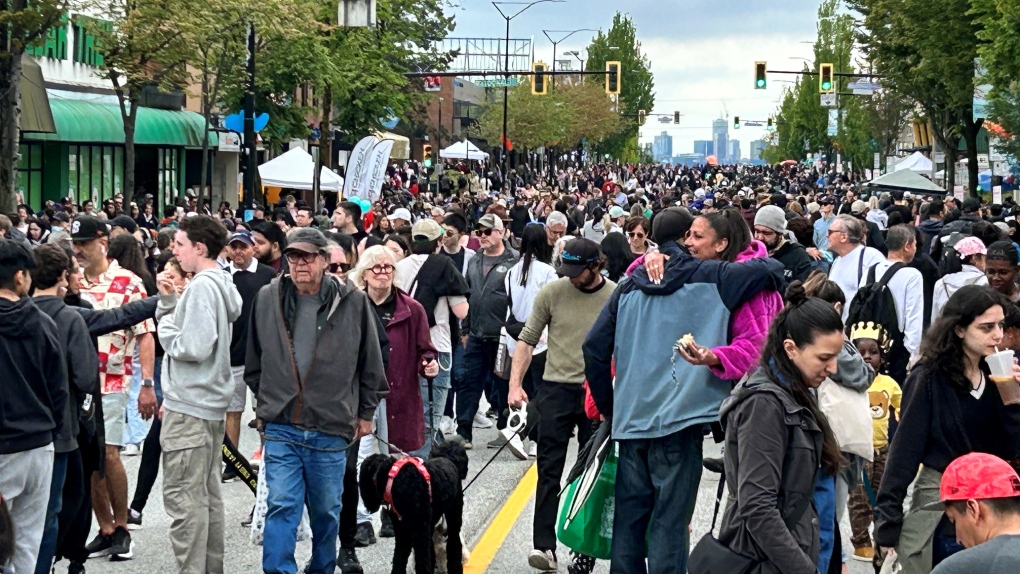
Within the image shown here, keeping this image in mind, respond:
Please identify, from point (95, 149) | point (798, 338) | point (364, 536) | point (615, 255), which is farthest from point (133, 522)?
point (95, 149)

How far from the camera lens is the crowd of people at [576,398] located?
5.20 m

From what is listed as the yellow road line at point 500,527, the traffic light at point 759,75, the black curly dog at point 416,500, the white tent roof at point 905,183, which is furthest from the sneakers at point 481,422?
the traffic light at point 759,75

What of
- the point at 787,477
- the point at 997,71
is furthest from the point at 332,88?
the point at 787,477

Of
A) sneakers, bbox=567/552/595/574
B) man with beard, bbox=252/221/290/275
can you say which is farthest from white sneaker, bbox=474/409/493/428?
sneakers, bbox=567/552/595/574

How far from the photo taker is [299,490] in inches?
291

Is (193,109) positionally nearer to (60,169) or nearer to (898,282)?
(60,169)

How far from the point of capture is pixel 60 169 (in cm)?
4191

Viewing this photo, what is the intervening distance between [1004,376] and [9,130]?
21816 millimetres

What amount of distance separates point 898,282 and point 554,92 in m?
87.6

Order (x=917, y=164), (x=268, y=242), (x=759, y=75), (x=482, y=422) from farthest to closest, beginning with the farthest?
1. (x=759, y=75)
2. (x=917, y=164)
3. (x=482, y=422)
4. (x=268, y=242)

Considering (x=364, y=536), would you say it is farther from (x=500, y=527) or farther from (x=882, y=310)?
(x=882, y=310)

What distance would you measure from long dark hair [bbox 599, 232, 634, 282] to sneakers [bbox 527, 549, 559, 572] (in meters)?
3.19

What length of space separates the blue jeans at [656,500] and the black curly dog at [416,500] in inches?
37.6

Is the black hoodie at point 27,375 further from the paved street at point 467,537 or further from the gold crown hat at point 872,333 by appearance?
the gold crown hat at point 872,333
